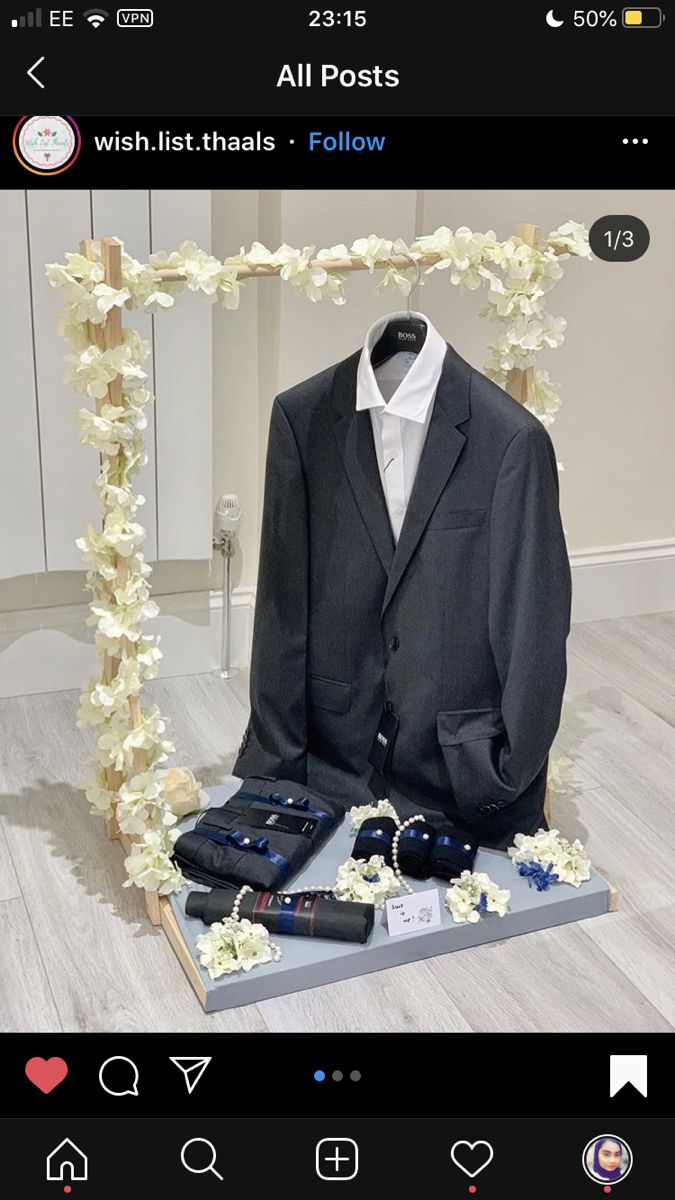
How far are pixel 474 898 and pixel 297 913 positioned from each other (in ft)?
1.01

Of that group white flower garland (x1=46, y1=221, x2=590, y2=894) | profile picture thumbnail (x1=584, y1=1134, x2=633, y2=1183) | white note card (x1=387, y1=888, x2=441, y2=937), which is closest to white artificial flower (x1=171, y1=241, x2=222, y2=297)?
white flower garland (x1=46, y1=221, x2=590, y2=894)

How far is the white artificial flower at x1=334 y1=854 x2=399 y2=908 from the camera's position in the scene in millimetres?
2059

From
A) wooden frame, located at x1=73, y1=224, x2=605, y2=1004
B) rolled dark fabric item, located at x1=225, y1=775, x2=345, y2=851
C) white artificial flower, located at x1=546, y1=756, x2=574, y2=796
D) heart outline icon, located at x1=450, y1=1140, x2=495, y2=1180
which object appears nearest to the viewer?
heart outline icon, located at x1=450, y1=1140, x2=495, y2=1180

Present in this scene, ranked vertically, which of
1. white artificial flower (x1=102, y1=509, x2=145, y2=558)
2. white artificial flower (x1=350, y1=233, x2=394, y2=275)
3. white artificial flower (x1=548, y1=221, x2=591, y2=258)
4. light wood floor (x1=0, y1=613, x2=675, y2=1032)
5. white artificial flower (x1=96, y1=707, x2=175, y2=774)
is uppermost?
white artificial flower (x1=548, y1=221, x2=591, y2=258)

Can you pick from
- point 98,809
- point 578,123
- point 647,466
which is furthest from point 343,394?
point 647,466

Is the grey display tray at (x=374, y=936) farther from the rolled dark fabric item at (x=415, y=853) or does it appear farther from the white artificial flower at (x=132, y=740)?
the white artificial flower at (x=132, y=740)

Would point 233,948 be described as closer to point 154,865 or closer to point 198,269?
point 154,865

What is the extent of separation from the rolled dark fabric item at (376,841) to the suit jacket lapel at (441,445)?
0.51 meters

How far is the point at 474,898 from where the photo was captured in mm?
2064

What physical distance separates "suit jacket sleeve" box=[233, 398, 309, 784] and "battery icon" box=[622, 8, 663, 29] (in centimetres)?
86

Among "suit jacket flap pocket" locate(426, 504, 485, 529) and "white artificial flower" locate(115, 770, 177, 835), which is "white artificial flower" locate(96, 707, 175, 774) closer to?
"white artificial flower" locate(115, 770, 177, 835)

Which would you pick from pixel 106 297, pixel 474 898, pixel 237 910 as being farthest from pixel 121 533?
pixel 474 898

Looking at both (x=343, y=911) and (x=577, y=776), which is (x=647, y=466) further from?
(x=343, y=911)

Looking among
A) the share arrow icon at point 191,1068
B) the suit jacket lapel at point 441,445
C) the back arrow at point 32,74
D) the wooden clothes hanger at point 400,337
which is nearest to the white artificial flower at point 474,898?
the suit jacket lapel at point 441,445
